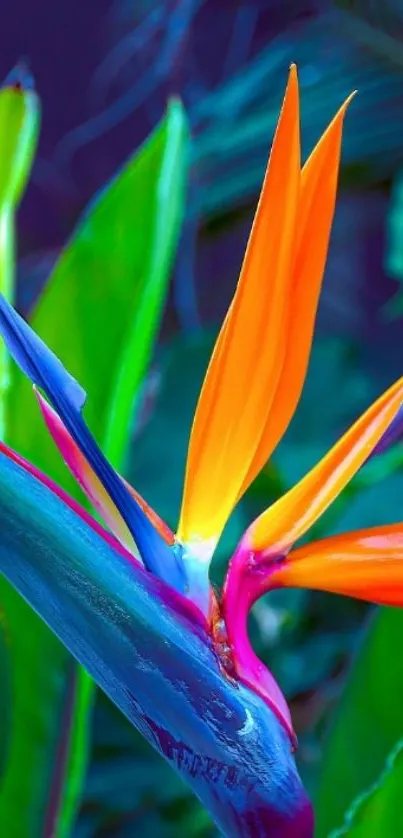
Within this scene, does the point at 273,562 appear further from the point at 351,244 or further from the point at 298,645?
the point at 351,244

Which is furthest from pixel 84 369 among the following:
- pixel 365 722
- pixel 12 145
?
pixel 365 722

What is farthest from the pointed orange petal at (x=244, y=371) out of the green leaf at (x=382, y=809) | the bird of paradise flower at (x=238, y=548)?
the green leaf at (x=382, y=809)

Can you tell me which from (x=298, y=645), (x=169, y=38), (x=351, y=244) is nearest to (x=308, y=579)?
(x=298, y=645)

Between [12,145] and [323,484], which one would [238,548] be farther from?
[12,145]

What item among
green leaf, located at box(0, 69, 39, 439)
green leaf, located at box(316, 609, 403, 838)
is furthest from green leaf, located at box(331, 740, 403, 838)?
green leaf, located at box(0, 69, 39, 439)

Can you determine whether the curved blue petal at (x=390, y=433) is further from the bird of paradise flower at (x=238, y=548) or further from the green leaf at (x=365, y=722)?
the green leaf at (x=365, y=722)

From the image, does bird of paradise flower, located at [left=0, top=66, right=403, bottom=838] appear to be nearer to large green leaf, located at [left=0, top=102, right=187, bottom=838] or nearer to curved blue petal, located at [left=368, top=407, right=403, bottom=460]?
curved blue petal, located at [left=368, top=407, right=403, bottom=460]

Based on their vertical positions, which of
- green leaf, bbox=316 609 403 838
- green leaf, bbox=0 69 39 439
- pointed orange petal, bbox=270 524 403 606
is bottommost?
green leaf, bbox=316 609 403 838
